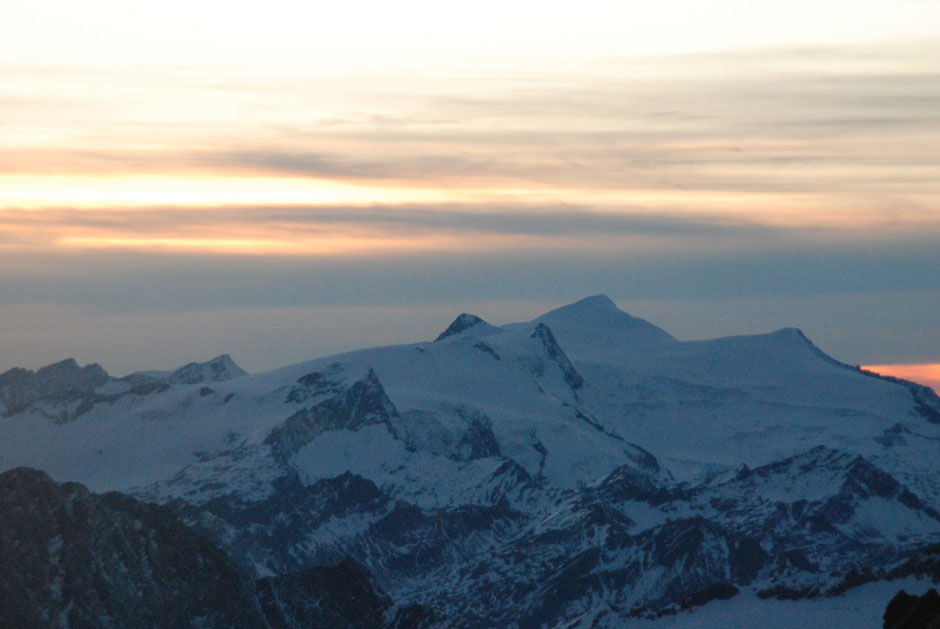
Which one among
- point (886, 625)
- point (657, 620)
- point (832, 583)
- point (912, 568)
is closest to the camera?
point (886, 625)

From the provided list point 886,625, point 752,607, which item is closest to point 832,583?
point 752,607

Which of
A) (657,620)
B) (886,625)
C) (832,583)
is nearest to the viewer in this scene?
(886,625)

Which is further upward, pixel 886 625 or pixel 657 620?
pixel 886 625

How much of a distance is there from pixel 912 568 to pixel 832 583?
44.9 ft

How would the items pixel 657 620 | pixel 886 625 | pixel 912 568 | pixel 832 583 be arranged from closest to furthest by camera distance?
pixel 886 625 → pixel 912 568 → pixel 832 583 → pixel 657 620

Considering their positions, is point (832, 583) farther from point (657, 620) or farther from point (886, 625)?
point (886, 625)

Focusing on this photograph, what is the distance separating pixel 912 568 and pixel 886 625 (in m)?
41.0

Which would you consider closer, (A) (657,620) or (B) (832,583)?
(B) (832,583)

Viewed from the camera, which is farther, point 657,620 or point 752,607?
point 657,620

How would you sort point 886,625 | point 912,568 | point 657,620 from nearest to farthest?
point 886,625 → point 912,568 → point 657,620

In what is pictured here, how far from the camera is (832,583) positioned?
186m

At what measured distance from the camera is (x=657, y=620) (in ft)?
652

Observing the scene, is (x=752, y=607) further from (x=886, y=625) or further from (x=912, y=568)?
(x=886, y=625)

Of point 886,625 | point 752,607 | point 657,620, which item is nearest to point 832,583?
A: point 752,607
